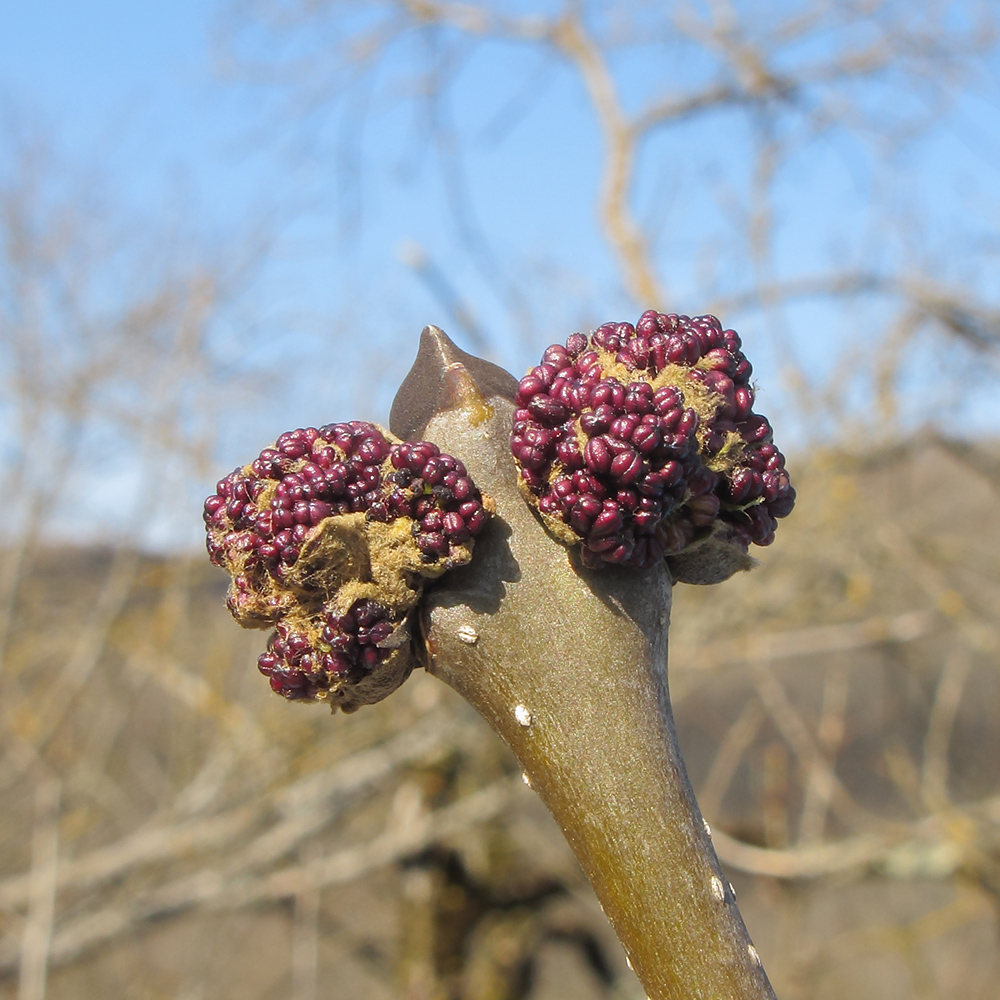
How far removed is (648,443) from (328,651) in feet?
0.88

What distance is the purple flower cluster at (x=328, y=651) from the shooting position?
0.65 meters

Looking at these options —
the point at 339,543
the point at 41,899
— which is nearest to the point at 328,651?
the point at 339,543

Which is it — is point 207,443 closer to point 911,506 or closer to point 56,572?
point 56,572

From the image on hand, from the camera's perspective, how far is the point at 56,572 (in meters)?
4.02

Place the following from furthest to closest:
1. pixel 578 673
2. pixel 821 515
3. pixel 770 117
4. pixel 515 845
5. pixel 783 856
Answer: pixel 515 845 < pixel 770 117 < pixel 821 515 < pixel 783 856 < pixel 578 673

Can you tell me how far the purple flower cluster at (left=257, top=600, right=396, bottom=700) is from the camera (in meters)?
0.65

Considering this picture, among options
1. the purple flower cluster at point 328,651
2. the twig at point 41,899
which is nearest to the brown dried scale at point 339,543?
the purple flower cluster at point 328,651

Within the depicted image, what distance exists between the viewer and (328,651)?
2.13ft

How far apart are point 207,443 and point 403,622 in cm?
324

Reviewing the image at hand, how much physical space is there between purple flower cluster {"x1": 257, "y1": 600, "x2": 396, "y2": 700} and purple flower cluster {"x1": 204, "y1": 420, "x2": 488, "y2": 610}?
0.05 metres

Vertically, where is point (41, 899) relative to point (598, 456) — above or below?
below

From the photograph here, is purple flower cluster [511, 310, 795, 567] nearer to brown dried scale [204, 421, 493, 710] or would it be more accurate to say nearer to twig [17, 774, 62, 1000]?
brown dried scale [204, 421, 493, 710]

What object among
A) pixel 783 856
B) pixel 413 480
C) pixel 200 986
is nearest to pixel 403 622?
pixel 413 480

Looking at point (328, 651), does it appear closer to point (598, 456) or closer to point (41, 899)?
point (598, 456)
